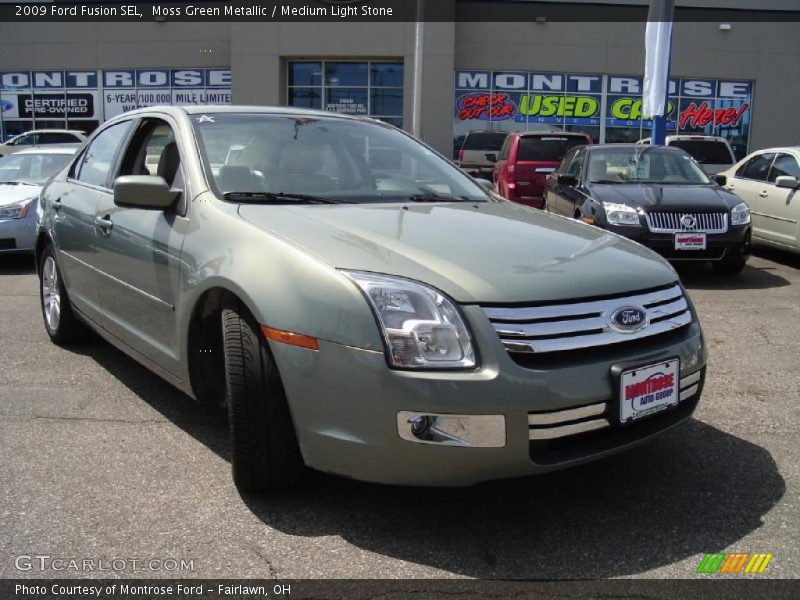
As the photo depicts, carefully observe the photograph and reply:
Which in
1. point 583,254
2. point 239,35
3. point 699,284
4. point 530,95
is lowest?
point 699,284

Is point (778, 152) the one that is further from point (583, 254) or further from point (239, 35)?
point (239, 35)

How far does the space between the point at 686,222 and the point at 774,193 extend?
215 centimetres

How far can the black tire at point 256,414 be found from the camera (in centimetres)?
282

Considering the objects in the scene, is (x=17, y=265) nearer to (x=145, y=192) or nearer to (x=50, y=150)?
(x=50, y=150)

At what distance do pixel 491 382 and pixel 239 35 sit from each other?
77.2 ft

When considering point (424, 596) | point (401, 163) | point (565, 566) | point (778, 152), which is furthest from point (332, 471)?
point (778, 152)

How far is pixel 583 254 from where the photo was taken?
120 inches

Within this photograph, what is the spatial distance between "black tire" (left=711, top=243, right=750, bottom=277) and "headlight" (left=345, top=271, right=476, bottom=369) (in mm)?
6412

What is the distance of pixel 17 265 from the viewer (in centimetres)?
921

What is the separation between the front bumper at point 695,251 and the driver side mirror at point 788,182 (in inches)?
53.4

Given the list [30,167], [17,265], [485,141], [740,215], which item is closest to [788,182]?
[740,215]

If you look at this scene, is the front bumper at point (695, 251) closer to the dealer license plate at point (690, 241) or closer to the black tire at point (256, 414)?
the dealer license plate at point (690, 241)

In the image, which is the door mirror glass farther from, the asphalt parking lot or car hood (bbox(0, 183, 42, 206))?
car hood (bbox(0, 183, 42, 206))

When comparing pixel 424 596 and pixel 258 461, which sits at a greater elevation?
pixel 258 461
